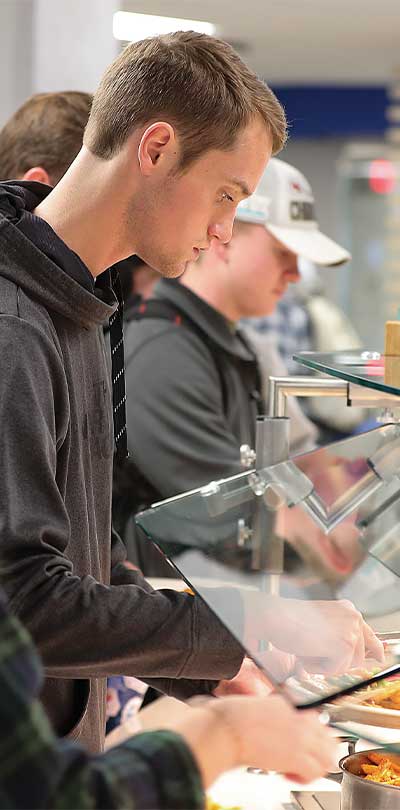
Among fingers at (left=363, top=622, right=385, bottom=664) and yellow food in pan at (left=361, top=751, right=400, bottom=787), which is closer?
Answer: fingers at (left=363, top=622, right=385, bottom=664)

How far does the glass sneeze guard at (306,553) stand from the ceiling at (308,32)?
19.0ft

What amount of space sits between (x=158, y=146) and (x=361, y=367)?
365 mm

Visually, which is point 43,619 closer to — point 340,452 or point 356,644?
point 356,644

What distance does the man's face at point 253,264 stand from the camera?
9.14 ft

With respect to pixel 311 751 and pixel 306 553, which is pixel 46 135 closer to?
pixel 306 553

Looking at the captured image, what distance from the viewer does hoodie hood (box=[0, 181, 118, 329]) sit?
1.26m

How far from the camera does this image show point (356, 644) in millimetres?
1122

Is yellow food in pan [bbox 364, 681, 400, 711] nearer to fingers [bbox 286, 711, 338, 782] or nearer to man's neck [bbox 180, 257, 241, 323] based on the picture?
fingers [bbox 286, 711, 338, 782]

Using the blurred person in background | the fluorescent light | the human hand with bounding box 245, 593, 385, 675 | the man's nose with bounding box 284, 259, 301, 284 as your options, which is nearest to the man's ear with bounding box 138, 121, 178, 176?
the human hand with bounding box 245, 593, 385, 675

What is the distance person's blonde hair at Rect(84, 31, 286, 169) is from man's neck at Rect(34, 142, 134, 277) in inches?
1.0

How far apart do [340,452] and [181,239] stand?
1.33 ft

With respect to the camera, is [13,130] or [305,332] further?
[305,332]

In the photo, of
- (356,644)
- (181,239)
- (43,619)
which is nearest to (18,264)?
(181,239)

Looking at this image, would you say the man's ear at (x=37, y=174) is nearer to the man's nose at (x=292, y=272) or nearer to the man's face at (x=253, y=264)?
the man's face at (x=253, y=264)
